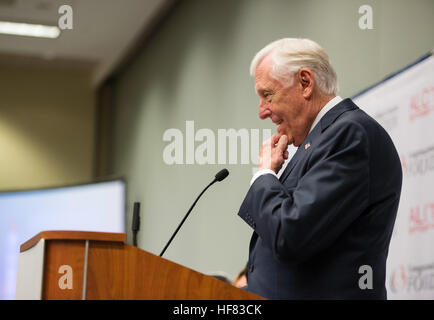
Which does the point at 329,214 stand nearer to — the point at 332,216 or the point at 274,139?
the point at 332,216

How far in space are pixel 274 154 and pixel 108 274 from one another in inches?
25.0

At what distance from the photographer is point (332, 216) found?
143 cm

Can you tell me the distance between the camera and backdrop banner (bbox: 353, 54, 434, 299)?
8.04 feet

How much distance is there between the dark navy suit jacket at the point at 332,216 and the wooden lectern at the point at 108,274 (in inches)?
10.3

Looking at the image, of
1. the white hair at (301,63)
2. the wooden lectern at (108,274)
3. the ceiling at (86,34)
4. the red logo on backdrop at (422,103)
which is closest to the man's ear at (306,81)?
the white hair at (301,63)

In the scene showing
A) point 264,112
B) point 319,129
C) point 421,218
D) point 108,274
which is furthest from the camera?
point 421,218

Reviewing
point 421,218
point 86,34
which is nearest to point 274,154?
point 421,218

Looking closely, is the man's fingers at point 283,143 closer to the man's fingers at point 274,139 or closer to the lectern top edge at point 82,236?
the man's fingers at point 274,139

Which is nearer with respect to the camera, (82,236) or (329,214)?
(82,236)

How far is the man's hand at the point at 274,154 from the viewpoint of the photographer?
167cm

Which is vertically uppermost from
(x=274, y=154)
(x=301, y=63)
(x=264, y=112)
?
(x=301, y=63)

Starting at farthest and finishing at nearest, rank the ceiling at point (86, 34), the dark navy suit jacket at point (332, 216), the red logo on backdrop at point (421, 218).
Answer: the ceiling at point (86, 34)
the red logo on backdrop at point (421, 218)
the dark navy suit jacket at point (332, 216)

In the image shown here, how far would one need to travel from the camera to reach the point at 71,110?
285 inches

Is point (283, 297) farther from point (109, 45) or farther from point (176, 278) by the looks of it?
point (109, 45)
